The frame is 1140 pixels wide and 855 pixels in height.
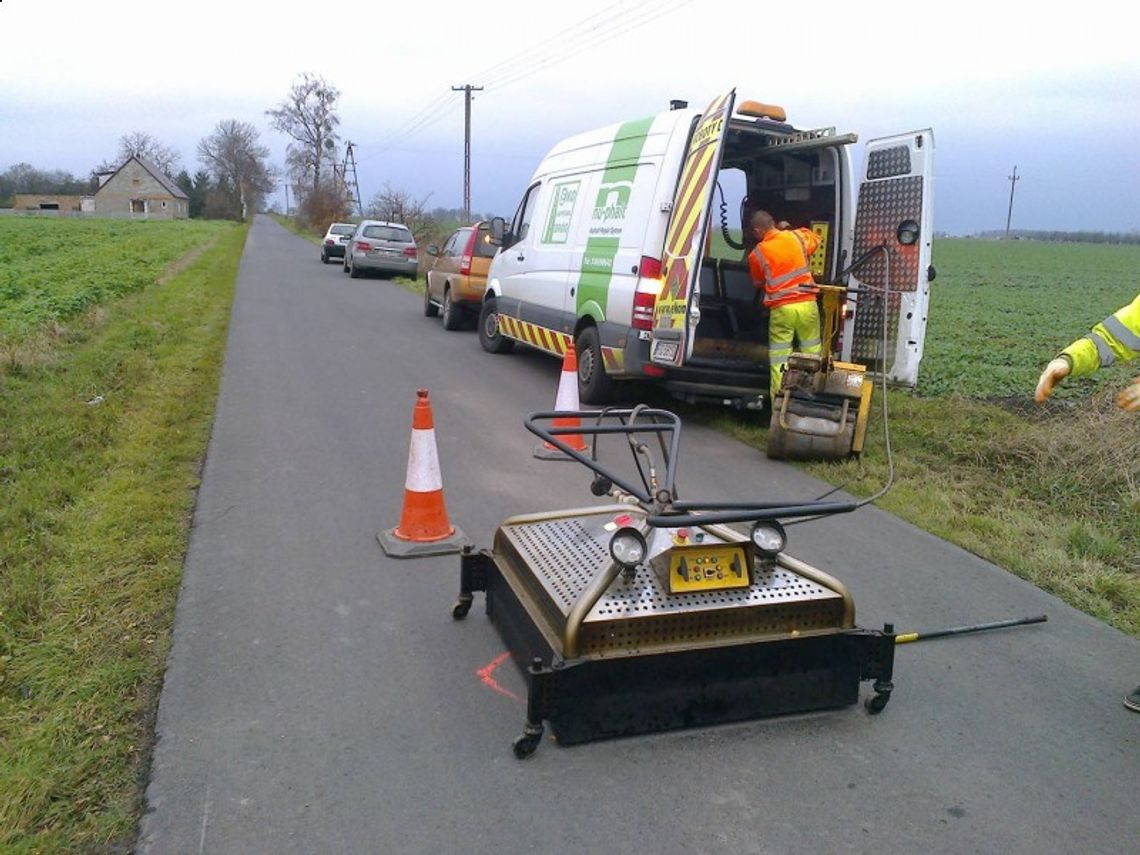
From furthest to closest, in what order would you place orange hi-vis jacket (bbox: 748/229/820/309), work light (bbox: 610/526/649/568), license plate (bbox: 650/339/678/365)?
orange hi-vis jacket (bbox: 748/229/820/309) → license plate (bbox: 650/339/678/365) → work light (bbox: 610/526/649/568)

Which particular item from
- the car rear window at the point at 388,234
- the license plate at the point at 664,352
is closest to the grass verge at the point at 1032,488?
the license plate at the point at 664,352

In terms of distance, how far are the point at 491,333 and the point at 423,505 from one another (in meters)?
7.89

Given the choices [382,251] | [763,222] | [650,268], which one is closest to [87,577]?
[650,268]

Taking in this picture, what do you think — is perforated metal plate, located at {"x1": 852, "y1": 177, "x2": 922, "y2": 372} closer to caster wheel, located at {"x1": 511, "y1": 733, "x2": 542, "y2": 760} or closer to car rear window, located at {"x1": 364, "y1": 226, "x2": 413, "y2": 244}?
caster wheel, located at {"x1": 511, "y1": 733, "x2": 542, "y2": 760}

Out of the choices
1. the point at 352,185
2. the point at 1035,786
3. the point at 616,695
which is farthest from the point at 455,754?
the point at 352,185

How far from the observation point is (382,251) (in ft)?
84.0

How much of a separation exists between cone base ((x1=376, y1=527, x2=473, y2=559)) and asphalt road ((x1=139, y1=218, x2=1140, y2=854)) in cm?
7

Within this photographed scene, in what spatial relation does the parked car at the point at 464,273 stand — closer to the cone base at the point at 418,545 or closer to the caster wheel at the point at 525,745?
the cone base at the point at 418,545

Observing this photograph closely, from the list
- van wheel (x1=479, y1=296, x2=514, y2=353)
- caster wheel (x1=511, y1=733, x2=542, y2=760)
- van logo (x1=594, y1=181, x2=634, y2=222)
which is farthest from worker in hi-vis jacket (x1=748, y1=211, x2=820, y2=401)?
caster wheel (x1=511, y1=733, x2=542, y2=760)

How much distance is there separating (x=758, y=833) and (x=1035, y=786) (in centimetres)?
102

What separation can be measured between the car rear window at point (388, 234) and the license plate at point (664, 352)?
19.3 m

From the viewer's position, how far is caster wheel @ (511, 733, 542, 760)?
3131 millimetres

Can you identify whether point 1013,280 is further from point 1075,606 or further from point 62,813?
point 62,813

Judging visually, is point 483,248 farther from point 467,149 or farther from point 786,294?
point 467,149
